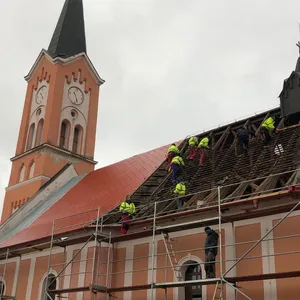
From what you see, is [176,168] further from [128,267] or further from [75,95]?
[75,95]

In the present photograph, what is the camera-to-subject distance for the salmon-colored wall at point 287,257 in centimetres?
1253

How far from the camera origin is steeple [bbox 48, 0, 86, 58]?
34.8 meters

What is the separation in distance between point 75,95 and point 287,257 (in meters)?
22.9

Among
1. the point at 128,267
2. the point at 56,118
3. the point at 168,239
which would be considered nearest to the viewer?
the point at 168,239

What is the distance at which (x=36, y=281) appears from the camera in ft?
63.4

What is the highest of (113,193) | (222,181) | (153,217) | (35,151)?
(35,151)

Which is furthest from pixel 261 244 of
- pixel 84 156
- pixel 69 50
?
pixel 69 50

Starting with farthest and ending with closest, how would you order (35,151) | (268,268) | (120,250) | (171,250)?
(35,151)
(120,250)
(171,250)
(268,268)

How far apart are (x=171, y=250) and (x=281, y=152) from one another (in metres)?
4.80

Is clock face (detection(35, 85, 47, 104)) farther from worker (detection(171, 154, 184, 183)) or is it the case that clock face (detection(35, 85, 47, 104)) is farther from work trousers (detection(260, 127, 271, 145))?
work trousers (detection(260, 127, 271, 145))

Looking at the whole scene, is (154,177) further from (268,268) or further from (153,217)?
(268,268)

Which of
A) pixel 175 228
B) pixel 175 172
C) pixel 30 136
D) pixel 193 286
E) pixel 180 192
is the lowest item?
pixel 193 286

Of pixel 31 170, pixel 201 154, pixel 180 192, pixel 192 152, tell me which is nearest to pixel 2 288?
pixel 180 192

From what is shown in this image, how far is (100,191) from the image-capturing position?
2336 centimetres
